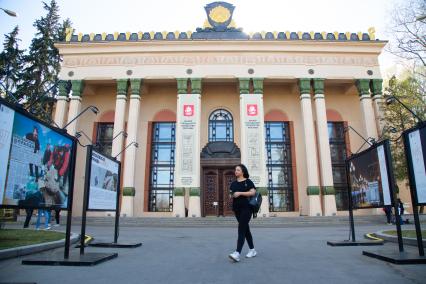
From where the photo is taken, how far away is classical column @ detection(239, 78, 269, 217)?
67.5 ft

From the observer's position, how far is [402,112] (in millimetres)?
21062

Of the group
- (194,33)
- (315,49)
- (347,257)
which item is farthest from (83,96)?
(347,257)

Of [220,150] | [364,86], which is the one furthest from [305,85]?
[220,150]

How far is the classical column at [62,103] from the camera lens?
2247 centimetres

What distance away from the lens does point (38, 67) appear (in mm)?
26406

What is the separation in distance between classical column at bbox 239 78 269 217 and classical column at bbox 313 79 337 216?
12.6ft

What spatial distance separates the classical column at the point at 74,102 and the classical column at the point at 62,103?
55cm

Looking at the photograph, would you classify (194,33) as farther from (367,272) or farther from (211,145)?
(367,272)

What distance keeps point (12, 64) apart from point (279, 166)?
22439 millimetres

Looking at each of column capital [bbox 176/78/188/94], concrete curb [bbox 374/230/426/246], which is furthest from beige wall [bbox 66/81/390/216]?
concrete curb [bbox 374/230/426/246]

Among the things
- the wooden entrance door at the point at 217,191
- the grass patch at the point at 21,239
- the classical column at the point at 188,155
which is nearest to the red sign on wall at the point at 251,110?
the classical column at the point at 188,155

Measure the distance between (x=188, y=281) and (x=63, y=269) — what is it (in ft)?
6.56

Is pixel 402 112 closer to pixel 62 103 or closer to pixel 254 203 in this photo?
pixel 254 203

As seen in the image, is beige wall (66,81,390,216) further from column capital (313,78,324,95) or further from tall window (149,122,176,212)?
column capital (313,78,324,95)
